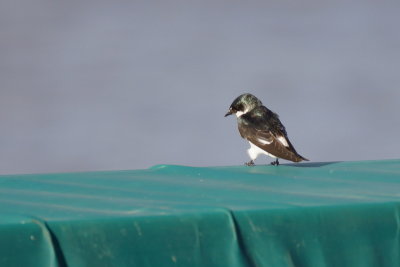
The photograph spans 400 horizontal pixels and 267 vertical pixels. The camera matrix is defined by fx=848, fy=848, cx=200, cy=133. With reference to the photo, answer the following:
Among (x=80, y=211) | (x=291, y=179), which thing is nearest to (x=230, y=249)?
(x=80, y=211)

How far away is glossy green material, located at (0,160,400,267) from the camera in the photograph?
108 inches

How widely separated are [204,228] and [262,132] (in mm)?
2814

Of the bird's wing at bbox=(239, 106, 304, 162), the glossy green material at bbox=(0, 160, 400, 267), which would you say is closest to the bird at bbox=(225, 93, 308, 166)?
the bird's wing at bbox=(239, 106, 304, 162)

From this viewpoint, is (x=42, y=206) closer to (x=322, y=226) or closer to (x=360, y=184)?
(x=322, y=226)

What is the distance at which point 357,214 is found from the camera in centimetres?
305

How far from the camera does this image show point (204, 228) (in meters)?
2.87

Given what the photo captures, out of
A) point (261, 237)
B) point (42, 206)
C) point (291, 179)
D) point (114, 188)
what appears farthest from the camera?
point (291, 179)

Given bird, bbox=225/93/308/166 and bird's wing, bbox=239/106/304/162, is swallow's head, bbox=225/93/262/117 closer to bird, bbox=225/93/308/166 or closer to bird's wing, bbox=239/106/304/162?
bird, bbox=225/93/308/166

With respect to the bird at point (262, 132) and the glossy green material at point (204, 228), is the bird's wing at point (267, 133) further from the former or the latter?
the glossy green material at point (204, 228)

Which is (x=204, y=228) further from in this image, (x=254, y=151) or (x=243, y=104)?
(x=243, y=104)

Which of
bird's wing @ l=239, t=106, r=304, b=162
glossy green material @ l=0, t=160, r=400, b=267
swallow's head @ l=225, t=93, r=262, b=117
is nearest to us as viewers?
glossy green material @ l=0, t=160, r=400, b=267

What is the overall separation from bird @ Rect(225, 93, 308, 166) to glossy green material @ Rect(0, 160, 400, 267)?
182 cm

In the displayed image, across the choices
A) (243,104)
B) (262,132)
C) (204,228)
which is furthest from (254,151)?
(204,228)

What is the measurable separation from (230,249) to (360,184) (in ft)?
3.90
